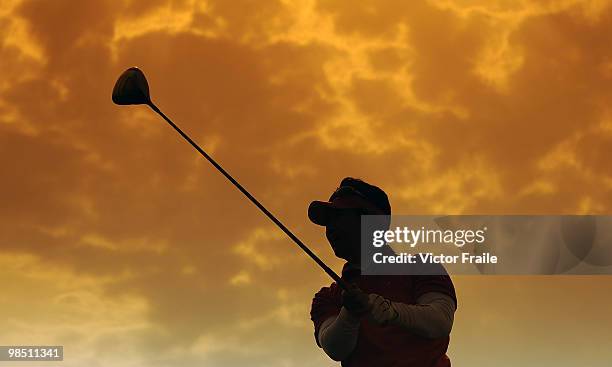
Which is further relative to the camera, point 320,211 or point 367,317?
point 320,211

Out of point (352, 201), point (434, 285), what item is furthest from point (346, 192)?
point (434, 285)

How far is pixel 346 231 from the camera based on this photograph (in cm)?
627

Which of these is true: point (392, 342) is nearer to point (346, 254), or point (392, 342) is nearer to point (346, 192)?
point (346, 254)

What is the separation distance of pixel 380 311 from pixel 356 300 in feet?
0.64

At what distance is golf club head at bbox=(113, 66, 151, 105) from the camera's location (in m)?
6.79

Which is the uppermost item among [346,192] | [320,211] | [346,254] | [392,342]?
[346,192]

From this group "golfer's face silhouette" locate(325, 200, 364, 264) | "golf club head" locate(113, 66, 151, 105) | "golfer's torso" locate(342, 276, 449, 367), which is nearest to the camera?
"golfer's torso" locate(342, 276, 449, 367)

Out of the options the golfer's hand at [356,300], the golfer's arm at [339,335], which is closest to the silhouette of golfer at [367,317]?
the golfer's arm at [339,335]

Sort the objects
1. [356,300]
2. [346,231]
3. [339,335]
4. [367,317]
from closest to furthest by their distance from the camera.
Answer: [356,300]
[367,317]
[339,335]
[346,231]

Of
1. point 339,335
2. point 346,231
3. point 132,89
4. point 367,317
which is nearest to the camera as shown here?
point 367,317

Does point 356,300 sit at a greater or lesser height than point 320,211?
lesser

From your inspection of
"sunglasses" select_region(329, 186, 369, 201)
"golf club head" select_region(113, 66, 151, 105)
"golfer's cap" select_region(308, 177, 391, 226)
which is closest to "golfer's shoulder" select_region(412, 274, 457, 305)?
"golfer's cap" select_region(308, 177, 391, 226)

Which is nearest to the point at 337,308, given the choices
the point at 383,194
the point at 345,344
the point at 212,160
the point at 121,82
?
the point at 345,344

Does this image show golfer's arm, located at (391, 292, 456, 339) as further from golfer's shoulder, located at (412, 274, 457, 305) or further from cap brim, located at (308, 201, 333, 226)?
cap brim, located at (308, 201, 333, 226)
